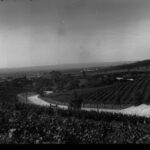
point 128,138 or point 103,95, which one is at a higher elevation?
point 128,138

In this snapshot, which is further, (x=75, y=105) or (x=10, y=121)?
(x=75, y=105)

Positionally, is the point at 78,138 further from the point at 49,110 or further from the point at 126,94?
the point at 126,94

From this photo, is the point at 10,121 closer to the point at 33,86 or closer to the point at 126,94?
the point at 126,94

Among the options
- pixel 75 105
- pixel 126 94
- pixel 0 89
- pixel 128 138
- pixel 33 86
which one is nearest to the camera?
pixel 128 138

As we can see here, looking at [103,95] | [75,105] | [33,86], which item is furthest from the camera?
[33,86]
